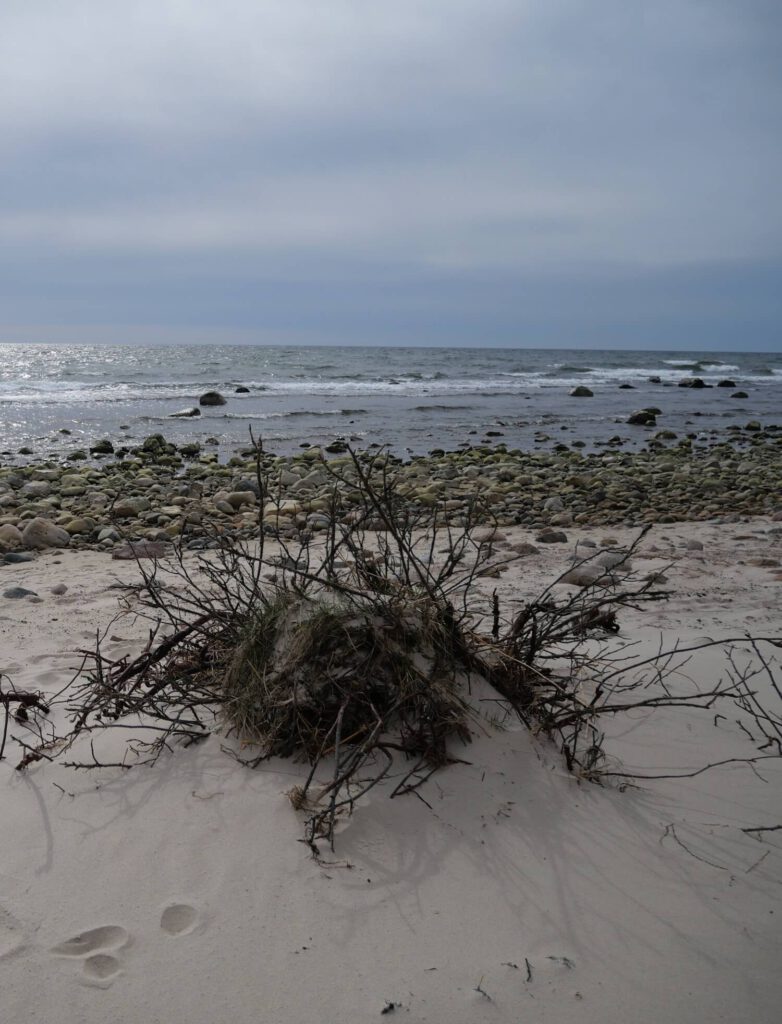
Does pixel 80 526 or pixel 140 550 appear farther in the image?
pixel 80 526

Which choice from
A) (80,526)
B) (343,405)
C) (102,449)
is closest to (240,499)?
(80,526)

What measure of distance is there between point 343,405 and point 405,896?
19.8 meters

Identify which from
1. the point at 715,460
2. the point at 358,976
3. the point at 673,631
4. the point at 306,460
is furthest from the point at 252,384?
the point at 358,976

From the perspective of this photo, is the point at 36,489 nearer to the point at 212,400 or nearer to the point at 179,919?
the point at 179,919

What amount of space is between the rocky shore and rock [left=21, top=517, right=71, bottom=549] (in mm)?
11

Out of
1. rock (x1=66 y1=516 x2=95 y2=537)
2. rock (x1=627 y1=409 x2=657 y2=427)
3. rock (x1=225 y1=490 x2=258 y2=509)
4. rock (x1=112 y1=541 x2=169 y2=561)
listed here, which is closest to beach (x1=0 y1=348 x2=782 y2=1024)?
rock (x1=112 y1=541 x2=169 y2=561)

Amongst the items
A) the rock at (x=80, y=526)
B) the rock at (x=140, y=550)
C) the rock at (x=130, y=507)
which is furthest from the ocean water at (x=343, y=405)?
the rock at (x=140, y=550)

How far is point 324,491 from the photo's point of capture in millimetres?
8133

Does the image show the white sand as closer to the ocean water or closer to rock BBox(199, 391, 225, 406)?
the ocean water

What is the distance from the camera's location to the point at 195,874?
2.01 meters

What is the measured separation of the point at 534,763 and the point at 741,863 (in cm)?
61

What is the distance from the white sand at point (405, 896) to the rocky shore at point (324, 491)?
8.87ft

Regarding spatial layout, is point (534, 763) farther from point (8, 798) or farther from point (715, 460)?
point (715, 460)

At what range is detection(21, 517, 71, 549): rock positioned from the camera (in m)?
6.10
